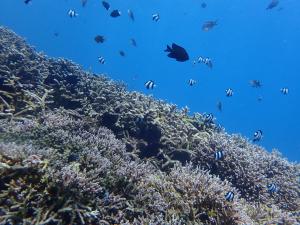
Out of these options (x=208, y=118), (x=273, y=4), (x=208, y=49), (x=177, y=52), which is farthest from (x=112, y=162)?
(x=208, y=49)

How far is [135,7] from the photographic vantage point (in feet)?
418

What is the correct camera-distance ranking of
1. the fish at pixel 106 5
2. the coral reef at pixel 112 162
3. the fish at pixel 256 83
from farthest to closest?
the fish at pixel 256 83 → the fish at pixel 106 5 → the coral reef at pixel 112 162

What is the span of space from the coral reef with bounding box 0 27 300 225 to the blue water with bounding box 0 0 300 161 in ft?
336

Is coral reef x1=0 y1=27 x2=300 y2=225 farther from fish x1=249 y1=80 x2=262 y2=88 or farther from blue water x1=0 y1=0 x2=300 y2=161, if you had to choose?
blue water x1=0 y1=0 x2=300 y2=161

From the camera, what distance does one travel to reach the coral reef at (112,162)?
408cm

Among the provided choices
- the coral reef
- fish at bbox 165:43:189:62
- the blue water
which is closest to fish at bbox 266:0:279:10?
the coral reef

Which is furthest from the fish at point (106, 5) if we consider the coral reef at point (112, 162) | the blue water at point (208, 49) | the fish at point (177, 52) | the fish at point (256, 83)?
the blue water at point (208, 49)

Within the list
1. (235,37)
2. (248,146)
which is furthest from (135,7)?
(248,146)

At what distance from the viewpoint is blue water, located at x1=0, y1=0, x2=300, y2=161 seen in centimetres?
11844

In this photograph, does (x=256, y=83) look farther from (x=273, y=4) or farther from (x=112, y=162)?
(x=112, y=162)

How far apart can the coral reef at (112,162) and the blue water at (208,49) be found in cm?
10233

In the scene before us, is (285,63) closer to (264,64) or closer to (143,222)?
(264,64)

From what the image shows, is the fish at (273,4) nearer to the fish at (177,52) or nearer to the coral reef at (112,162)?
the coral reef at (112,162)

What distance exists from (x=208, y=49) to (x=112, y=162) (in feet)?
461
